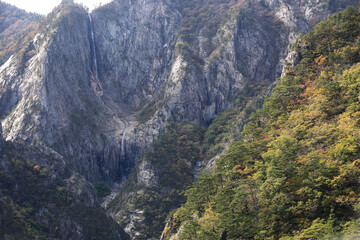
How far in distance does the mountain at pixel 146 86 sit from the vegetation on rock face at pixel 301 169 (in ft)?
43.1

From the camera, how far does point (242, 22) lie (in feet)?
335

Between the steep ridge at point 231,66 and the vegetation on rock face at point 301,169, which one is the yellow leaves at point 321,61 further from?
the steep ridge at point 231,66

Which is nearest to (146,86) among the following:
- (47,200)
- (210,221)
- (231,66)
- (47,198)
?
(231,66)

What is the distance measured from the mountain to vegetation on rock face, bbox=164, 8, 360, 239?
1314 centimetres

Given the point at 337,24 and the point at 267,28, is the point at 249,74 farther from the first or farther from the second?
the point at 337,24

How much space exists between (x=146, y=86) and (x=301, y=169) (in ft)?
278

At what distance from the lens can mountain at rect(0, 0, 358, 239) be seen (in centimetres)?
7619

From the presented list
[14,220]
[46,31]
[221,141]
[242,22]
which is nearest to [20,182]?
[14,220]

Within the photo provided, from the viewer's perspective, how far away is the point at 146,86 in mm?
107188

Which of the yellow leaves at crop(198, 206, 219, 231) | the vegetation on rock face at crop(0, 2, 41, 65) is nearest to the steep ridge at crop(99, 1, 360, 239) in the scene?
the yellow leaves at crop(198, 206, 219, 231)

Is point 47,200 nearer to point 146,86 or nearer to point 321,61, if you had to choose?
point 321,61

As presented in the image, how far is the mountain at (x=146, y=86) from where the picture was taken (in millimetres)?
76188

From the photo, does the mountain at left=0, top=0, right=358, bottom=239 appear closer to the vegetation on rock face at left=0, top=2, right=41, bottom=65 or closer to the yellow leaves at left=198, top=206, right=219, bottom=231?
the vegetation on rock face at left=0, top=2, right=41, bottom=65

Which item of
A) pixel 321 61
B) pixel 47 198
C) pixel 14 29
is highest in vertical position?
pixel 14 29
